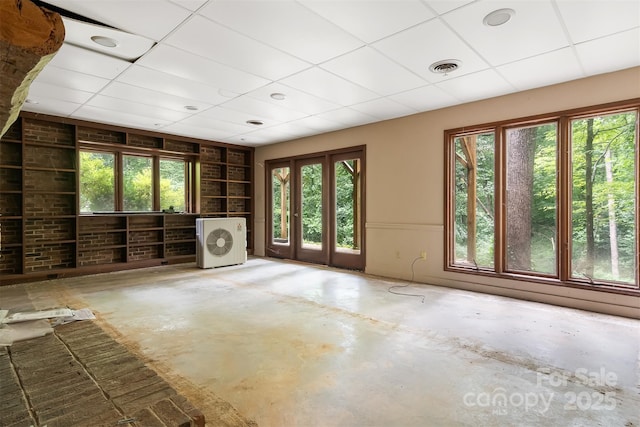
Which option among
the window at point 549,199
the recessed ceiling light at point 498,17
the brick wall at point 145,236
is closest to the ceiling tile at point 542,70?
the window at point 549,199

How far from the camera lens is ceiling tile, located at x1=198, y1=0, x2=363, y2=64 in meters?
2.31

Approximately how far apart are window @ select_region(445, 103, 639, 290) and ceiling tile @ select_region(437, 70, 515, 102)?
0.42 m

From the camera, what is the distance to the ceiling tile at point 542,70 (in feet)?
10.1

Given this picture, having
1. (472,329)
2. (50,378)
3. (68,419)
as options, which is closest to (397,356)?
(472,329)

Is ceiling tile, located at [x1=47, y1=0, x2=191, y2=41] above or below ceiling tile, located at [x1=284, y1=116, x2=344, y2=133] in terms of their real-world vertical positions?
below

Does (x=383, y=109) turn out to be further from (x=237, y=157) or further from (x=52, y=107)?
(x=52, y=107)

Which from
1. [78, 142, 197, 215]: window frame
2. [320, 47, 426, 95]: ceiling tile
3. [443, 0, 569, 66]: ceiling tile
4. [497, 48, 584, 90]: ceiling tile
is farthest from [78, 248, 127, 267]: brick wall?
[497, 48, 584, 90]: ceiling tile

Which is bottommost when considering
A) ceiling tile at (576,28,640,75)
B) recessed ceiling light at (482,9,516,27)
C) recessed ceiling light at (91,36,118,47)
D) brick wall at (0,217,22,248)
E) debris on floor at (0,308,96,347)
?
debris on floor at (0,308,96,347)

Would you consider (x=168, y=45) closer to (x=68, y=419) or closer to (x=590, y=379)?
(x=68, y=419)

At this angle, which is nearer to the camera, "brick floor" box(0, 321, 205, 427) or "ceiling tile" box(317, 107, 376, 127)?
"brick floor" box(0, 321, 205, 427)

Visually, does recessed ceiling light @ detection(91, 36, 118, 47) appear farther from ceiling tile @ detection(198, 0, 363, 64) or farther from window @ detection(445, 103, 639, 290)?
window @ detection(445, 103, 639, 290)

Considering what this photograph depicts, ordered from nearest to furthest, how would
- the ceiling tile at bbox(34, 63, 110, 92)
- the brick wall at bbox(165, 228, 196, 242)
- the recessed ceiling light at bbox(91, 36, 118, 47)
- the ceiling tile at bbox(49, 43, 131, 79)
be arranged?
the recessed ceiling light at bbox(91, 36, 118, 47) < the ceiling tile at bbox(49, 43, 131, 79) < the ceiling tile at bbox(34, 63, 110, 92) < the brick wall at bbox(165, 228, 196, 242)

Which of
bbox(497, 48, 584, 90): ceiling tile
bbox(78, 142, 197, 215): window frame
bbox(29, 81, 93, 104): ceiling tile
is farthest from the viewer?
bbox(78, 142, 197, 215): window frame

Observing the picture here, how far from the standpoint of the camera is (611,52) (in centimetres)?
298
